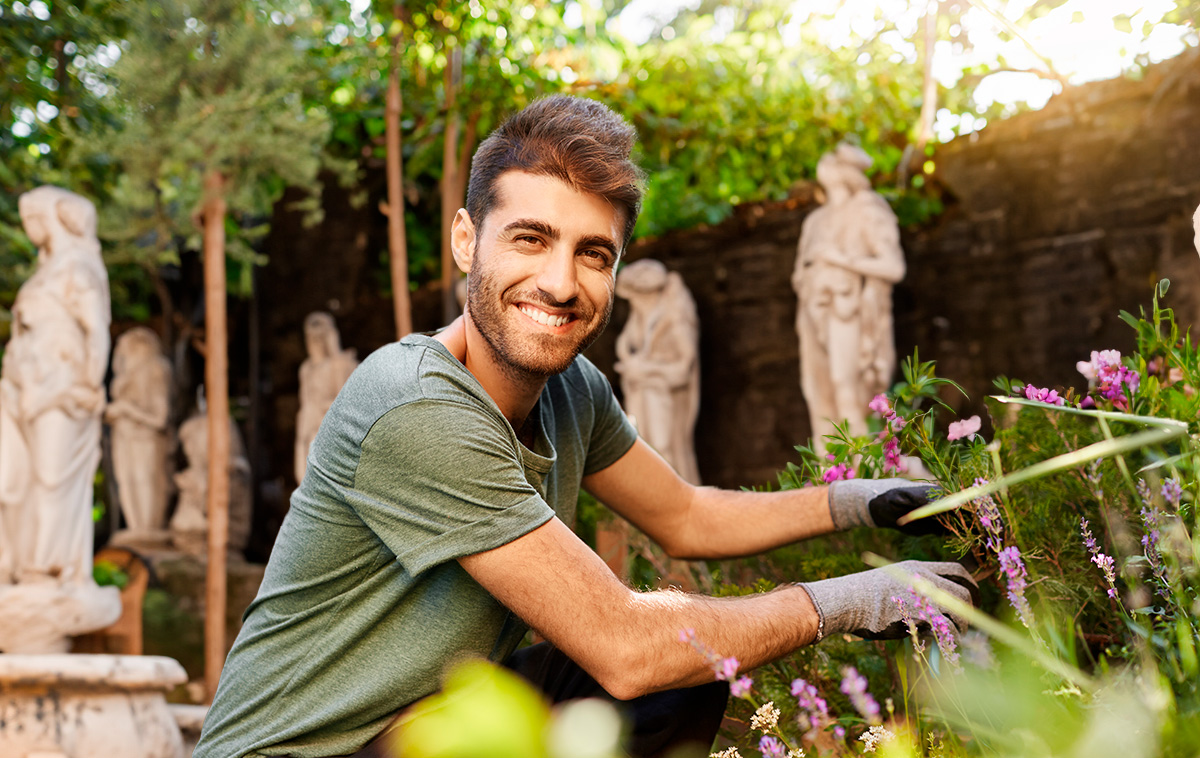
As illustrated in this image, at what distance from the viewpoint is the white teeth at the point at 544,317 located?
1.79 metres

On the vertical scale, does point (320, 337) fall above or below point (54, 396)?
above

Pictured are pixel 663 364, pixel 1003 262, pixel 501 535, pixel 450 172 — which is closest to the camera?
pixel 501 535

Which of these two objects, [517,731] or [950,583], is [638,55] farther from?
[517,731]

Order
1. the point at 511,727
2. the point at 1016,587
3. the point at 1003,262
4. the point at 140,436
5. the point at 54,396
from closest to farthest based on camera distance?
the point at 511,727 → the point at 1016,587 → the point at 54,396 → the point at 1003,262 → the point at 140,436

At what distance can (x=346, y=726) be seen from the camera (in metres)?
1.69

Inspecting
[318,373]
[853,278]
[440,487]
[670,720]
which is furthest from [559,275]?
[318,373]

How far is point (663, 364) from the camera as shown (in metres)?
8.12

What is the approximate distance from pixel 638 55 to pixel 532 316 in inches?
339

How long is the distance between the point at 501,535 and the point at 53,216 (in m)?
6.50

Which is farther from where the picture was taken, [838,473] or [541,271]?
[838,473]

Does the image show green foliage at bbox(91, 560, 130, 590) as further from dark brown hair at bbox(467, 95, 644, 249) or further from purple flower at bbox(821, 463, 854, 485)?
purple flower at bbox(821, 463, 854, 485)

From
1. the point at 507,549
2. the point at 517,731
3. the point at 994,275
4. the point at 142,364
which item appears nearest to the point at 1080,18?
the point at 994,275

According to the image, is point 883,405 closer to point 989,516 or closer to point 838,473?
point 838,473

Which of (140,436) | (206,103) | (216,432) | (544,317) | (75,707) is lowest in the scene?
(75,707)
